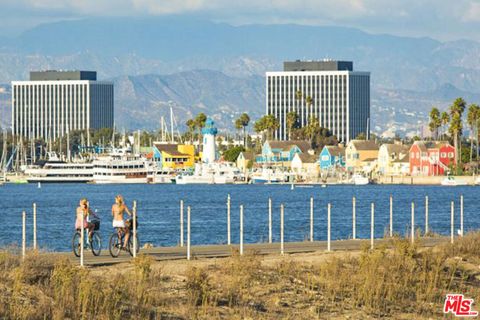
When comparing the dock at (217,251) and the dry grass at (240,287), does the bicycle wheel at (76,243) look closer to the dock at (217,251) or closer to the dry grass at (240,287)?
the dock at (217,251)

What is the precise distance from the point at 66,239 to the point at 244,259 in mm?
35292

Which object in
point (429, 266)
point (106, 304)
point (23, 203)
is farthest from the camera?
point (23, 203)

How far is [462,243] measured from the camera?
137 feet

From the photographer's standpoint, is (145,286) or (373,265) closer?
(145,286)

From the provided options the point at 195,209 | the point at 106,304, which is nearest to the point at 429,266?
the point at 106,304

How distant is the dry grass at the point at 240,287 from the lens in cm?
2881

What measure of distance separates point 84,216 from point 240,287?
6715 millimetres

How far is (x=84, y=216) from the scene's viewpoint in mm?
37125

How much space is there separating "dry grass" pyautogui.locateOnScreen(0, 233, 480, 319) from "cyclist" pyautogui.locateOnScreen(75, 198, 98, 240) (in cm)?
273

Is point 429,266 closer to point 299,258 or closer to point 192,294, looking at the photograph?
point 299,258

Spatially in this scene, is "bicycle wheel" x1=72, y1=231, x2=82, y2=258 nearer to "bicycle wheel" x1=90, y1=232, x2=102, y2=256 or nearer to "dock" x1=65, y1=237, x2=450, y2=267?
"dock" x1=65, y1=237, x2=450, y2=267

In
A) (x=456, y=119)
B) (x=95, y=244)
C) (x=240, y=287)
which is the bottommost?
(x=240, y=287)

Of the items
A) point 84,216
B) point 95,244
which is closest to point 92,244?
point 95,244

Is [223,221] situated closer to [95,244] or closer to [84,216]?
[95,244]
